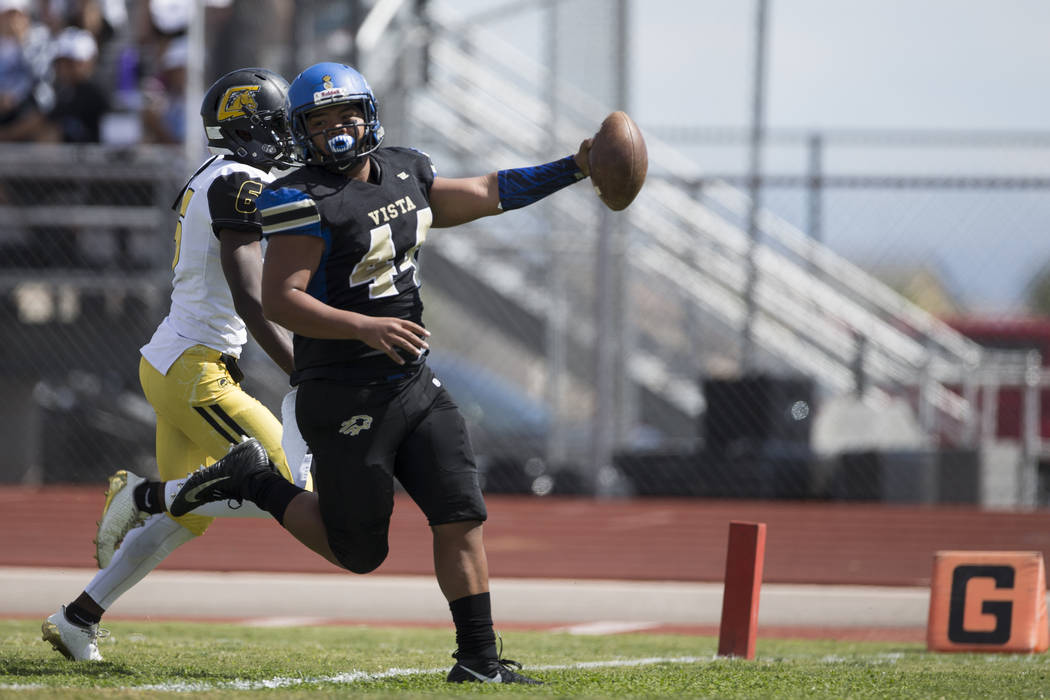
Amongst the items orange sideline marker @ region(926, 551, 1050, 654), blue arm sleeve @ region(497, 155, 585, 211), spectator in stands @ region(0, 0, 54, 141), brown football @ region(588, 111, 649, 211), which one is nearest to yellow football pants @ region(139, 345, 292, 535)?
blue arm sleeve @ region(497, 155, 585, 211)

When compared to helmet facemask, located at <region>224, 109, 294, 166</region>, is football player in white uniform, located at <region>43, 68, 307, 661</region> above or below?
below

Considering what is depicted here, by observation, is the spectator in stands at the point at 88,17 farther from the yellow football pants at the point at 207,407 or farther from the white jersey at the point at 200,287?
the yellow football pants at the point at 207,407

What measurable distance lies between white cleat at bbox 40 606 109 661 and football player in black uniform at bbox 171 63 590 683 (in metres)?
1.00

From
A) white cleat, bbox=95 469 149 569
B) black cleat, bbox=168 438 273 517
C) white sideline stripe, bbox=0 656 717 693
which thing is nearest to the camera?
white sideline stripe, bbox=0 656 717 693

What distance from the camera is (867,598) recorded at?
7.82 metres

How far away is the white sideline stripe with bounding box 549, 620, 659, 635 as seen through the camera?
7.18 m

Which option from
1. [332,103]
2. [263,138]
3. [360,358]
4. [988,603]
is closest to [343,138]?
[332,103]

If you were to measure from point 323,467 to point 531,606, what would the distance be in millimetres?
3856

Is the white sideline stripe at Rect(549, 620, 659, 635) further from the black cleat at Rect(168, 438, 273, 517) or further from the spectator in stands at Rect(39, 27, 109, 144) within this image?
the spectator in stands at Rect(39, 27, 109, 144)

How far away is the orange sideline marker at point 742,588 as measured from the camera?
534 centimetres

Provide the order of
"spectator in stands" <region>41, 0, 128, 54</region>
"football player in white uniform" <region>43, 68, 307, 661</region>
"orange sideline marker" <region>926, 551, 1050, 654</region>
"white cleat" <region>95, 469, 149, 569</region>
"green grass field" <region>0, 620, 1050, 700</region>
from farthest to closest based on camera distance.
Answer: "spectator in stands" <region>41, 0, 128, 54</region>
"orange sideline marker" <region>926, 551, 1050, 654</region>
"white cleat" <region>95, 469, 149, 569</region>
"football player in white uniform" <region>43, 68, 307, 661</region>
"green grass field" <region>0, 620, 1050, 700</region>

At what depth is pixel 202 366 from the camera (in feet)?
15.8

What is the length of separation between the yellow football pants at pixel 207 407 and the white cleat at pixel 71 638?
50 cm

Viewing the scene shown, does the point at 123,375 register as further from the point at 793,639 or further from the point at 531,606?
the point at 793,639
